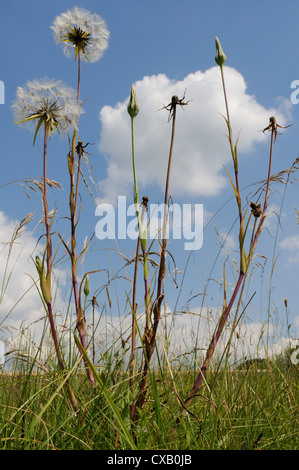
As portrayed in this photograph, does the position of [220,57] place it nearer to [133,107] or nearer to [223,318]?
[133,107]

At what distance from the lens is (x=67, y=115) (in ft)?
6.24

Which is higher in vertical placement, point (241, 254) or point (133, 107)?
point (133, 107)

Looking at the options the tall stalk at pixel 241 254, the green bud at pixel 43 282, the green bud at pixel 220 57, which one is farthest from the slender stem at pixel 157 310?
the green bud at pixel 220 57

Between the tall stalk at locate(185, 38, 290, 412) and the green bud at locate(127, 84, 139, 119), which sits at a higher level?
the green bud at locate(127, 84, 139, 119)

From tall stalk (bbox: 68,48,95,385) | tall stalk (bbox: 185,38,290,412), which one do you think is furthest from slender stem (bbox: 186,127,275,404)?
tall stalk (bbox: 68,48,95,385)

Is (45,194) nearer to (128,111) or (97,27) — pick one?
(128,111)

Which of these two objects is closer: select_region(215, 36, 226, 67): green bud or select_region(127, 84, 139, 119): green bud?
select_region(127, 84, 139, 119): green bud

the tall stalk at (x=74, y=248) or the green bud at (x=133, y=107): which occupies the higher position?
the green bud at (x=133, y=107)

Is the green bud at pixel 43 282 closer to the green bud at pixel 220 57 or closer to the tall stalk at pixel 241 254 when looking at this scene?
the tall stalk at pixel 241 254

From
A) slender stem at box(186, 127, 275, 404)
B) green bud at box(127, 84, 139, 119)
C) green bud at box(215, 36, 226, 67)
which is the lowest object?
slender stem at box(186, 127, 275, 404)

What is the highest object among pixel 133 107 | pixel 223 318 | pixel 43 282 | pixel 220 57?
pixel 220 57

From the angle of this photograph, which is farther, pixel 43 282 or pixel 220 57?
pixel 220 57

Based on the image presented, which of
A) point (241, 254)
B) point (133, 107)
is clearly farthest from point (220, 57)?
point (241, 254)

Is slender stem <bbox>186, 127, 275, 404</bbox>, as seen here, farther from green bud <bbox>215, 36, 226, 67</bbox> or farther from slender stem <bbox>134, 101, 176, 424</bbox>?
green bud <bbox>215, 36, 226, 67</bbox>
